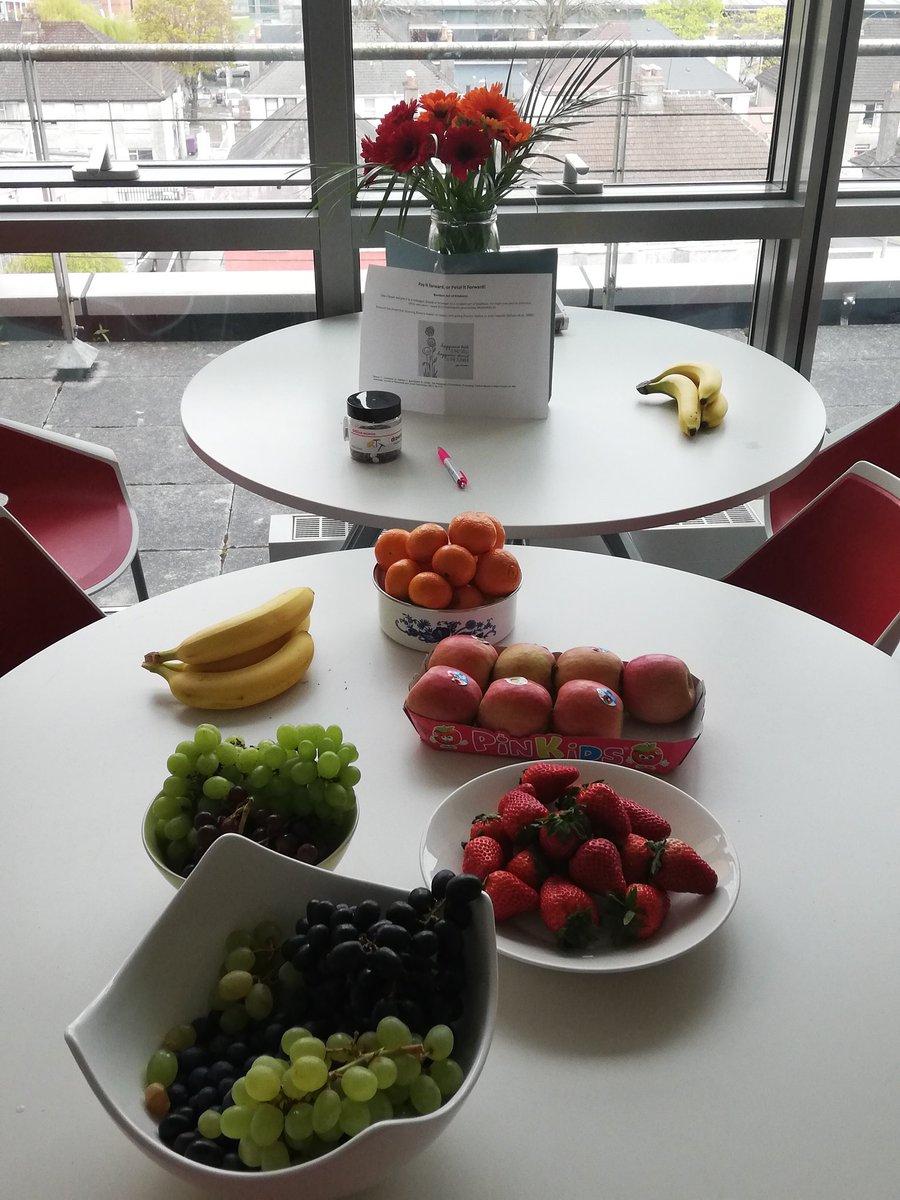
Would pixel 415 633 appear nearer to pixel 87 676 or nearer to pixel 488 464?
pixel 87 676

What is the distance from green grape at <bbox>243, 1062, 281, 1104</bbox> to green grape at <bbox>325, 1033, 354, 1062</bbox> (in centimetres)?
5

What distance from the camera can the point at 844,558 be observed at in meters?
1.86

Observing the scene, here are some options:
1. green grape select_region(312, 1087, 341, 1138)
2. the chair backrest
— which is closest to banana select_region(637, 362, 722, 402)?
the chair backrest

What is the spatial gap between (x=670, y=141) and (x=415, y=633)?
2.09m

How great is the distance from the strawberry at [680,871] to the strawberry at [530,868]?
10 centimetres

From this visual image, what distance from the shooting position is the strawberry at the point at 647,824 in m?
1.07

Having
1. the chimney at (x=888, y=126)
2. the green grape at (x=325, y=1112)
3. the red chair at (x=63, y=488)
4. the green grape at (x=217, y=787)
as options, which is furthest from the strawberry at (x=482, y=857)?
the chimney at (x=888, y=126)

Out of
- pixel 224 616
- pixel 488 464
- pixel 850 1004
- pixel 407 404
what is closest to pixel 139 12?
pixel 407 404

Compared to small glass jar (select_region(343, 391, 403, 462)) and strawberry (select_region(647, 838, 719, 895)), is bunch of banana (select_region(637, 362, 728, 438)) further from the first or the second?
strawberry (select_region(647, 838, 719, 895))

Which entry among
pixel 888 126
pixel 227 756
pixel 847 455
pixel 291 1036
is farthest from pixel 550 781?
pixel 888 126

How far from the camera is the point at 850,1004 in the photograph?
38.0 inches

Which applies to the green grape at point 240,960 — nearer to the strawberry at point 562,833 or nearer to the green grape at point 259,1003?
the green grape at point 259,1003

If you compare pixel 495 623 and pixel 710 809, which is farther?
pixel 495 623

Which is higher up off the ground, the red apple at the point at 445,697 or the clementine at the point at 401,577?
the clementine at the point at 401,577
